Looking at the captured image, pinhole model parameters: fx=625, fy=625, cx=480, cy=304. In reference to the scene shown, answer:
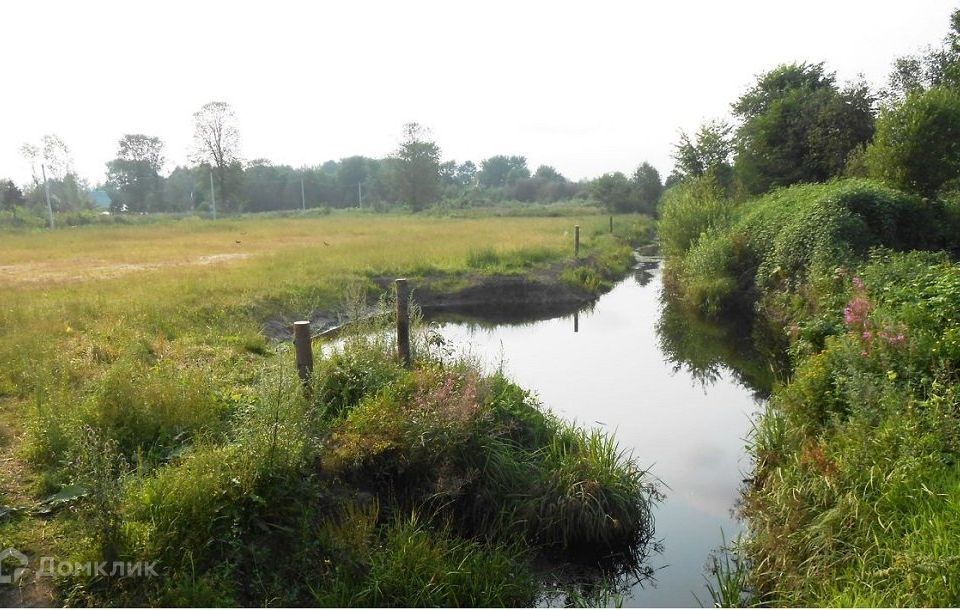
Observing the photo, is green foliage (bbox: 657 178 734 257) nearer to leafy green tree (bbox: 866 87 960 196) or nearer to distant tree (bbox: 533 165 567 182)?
leafy green tree (bbox: 866 87 960 196)

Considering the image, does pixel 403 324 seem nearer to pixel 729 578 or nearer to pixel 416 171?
pixel 729 578

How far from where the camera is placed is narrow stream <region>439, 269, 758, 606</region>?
5938mm

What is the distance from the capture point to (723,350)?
13.4m

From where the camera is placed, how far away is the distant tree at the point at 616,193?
186 feet

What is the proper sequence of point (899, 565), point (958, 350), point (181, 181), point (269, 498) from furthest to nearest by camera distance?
1. point (181, 181)
2. point (958, 350)
3. point (269, 498)
4. point (899, 565)

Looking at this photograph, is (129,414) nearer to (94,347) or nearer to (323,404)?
(323,404)

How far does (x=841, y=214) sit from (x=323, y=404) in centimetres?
1175

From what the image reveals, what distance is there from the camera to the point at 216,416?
20.8 ft

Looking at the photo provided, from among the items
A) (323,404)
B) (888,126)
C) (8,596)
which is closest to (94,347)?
(323,404)

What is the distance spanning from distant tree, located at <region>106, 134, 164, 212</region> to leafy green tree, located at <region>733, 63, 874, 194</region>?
68.0 meters

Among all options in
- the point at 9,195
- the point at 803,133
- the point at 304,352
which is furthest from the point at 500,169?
the point at 304,352

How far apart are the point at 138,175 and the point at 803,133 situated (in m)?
73.0

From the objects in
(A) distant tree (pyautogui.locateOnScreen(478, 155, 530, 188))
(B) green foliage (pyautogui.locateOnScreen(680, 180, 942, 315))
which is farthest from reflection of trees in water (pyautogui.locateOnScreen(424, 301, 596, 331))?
(A) distant tree (pyautogui.locateOnScreen(478, 155, 530, 188))

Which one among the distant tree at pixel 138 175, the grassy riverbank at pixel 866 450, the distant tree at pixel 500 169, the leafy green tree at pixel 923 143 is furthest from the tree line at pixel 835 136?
the distant tree at pixel 500 169
